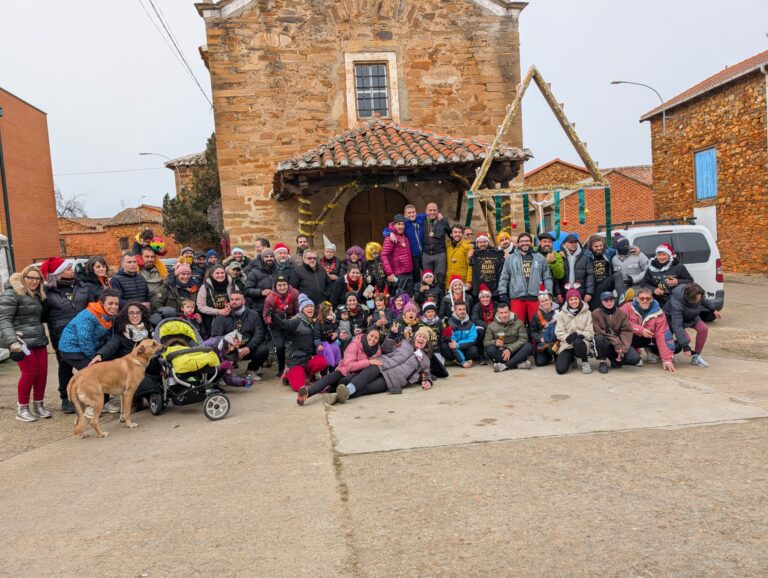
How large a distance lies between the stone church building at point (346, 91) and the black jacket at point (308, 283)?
3.27m

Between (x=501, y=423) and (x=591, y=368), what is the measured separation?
253 centimetres

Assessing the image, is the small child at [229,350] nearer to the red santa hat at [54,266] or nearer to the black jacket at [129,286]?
the black jacket at [129,286]

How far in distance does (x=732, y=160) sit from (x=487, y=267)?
16.0m

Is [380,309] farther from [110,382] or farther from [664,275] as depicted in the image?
[664,275]

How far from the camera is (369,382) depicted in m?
6.81

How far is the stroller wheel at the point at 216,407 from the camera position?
6117 millimetres

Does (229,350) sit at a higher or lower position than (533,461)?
higher

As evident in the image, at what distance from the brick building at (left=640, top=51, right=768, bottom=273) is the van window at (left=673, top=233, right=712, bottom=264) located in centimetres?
1063

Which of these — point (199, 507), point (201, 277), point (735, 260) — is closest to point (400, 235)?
point (201, 277)

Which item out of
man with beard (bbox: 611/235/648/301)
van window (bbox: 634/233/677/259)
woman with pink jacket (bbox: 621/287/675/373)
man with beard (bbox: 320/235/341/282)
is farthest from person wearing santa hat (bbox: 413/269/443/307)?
van window (bbox: 634/233/677/259)

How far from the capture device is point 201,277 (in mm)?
8086

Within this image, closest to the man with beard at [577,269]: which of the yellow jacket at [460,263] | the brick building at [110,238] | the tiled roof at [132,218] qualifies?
the yellow jacket at [460,263]

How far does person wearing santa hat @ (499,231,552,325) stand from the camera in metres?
7.98

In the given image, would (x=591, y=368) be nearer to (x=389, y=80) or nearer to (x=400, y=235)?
(x=400, y=235)
